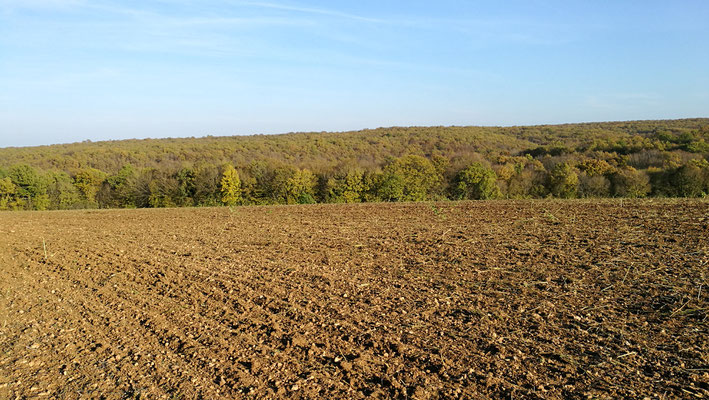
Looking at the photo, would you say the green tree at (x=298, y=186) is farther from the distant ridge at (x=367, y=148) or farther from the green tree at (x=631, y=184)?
the green tree at (x=631, y=184)

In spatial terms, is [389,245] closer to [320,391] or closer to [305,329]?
[305,329]

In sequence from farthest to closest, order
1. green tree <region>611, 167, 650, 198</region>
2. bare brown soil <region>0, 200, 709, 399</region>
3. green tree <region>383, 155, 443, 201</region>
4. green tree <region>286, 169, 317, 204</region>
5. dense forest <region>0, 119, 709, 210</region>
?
green tree <region>286, 169, 317, 204</region> → green tree <region>383, 155, 443, 201</region> → dense forest <region>0, 119, 709, 210</region> → green tree <region>611, 167, 650, 198</region> → bare brown soil <region>0, 200, 709, 399</region>

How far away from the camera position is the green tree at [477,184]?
32.6 m

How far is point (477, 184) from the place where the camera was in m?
33.0

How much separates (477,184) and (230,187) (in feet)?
66.5

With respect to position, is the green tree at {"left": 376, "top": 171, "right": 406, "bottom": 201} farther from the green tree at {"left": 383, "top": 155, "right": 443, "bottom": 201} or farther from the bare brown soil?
the bare brown soil

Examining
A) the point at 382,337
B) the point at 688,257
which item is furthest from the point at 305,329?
the point at 688,257

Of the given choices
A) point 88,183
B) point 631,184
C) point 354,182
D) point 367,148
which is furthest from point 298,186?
point 367,148

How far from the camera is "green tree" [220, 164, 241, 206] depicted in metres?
36.1

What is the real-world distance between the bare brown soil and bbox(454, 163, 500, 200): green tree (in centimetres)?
2204

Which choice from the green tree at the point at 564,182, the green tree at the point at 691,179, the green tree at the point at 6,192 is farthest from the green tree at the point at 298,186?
the green tree at the point at 691,179

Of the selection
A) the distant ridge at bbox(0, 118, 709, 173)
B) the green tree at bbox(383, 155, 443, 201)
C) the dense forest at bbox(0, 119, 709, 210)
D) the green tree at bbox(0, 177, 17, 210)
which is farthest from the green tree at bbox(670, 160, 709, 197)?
the green tree at bbox(0, 177, 17, 210)

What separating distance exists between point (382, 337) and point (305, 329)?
3.18 ft

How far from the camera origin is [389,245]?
971 centimetres
